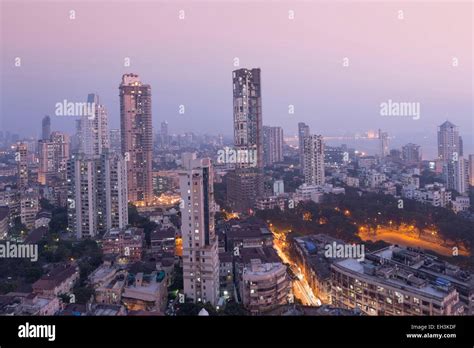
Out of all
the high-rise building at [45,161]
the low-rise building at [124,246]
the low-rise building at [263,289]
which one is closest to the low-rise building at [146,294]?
the low-rise building at [263,289]

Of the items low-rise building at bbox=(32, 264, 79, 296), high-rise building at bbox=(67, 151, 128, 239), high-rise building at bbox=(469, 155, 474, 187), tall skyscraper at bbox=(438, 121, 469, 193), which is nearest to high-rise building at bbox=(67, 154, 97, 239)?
high-rise building at bbox=(67, 151, 128, 239)

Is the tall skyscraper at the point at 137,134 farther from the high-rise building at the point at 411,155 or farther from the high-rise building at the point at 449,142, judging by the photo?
the high-rise building at the point at 411,155

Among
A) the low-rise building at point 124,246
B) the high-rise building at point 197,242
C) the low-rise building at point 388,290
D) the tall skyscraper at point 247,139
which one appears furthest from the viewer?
the tall skyscraper at point 247,139

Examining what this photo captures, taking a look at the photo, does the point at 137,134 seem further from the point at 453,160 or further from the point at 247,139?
the point at 453,160

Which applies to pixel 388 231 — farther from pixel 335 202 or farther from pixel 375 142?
pixel 375 142

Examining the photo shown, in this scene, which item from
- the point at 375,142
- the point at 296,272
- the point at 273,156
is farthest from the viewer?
the point at 273,156

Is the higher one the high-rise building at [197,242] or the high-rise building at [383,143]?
the high-rise building at [383,143]
